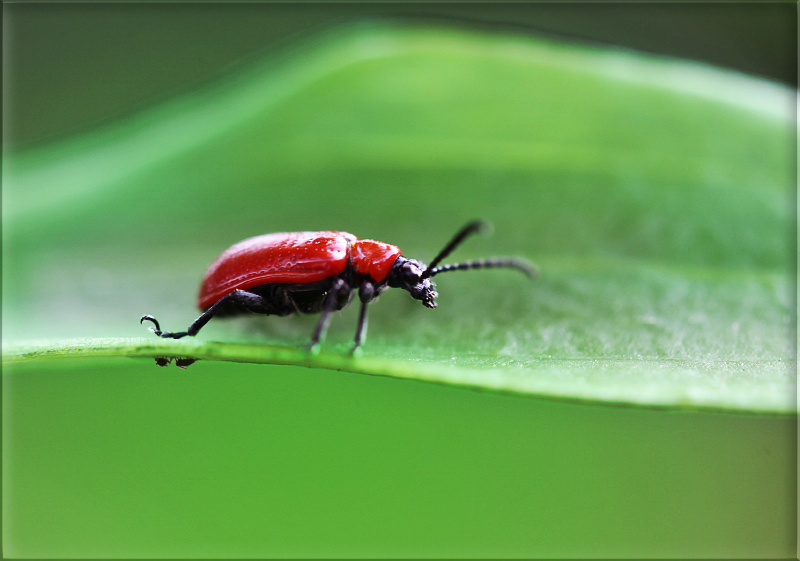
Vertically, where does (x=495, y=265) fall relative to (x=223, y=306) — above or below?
above

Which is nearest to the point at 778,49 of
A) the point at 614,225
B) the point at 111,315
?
the point at 614,225

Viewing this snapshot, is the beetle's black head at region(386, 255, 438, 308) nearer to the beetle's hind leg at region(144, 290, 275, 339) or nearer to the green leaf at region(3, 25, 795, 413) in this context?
the green leaf at region(3, 25, 795, 413)

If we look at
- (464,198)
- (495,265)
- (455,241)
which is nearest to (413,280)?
(455,241)

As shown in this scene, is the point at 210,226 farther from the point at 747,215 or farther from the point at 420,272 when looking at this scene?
the point at 747,215

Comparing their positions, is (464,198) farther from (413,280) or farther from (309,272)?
(309,272)

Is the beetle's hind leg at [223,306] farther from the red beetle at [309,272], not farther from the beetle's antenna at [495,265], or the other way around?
the beetle's antenna at [495,265]

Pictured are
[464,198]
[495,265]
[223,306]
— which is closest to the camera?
[223,306]

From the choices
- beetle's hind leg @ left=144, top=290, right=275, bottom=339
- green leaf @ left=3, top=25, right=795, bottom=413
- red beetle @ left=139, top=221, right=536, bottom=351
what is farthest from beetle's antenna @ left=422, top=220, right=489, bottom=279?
beetle's hind leg @ left=144, top=290, right=275, bottom=339
